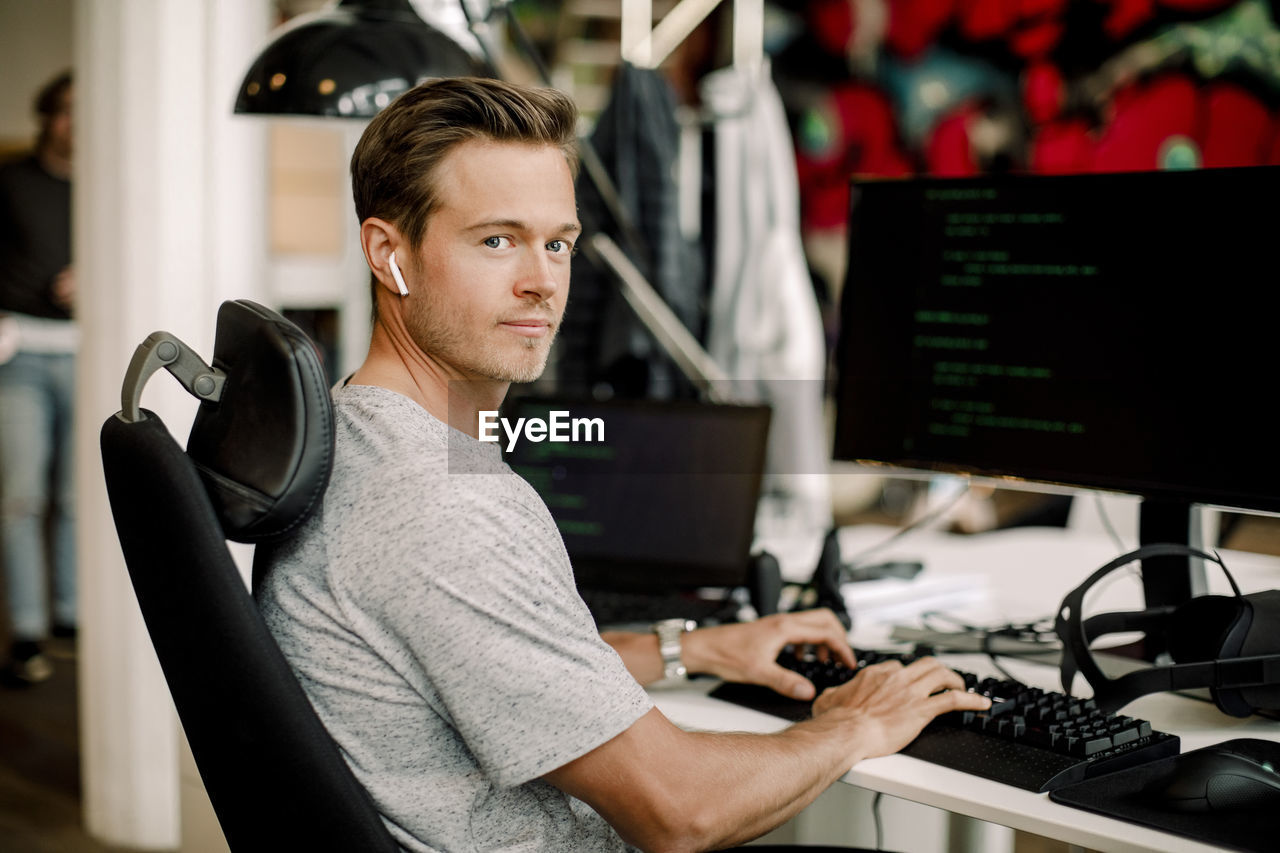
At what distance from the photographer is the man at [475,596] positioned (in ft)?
2.86

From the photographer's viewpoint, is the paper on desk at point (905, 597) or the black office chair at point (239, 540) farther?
the paper on desk at point (905, 597)

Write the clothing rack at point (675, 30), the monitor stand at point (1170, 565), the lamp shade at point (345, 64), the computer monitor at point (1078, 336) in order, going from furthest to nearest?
the clothing rack at point (675, 30), the lamp shade at point (345, 64), the monitor stand at point (1170, 565), the computer monitor at point (1078, 336)

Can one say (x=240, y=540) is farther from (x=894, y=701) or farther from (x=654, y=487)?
(x=654, y=487)

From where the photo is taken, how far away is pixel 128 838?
2463mm

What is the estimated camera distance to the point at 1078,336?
135 centimetres

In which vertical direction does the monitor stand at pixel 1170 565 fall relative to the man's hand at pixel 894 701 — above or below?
above

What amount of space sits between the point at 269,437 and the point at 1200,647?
3.17ft

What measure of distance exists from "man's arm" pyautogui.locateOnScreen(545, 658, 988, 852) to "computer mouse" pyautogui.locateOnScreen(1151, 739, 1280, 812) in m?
0.21

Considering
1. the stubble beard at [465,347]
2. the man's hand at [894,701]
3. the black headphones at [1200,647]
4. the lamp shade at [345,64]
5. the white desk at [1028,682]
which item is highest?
the lamp shade at [345,64]

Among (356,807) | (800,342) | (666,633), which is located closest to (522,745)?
(356,807)

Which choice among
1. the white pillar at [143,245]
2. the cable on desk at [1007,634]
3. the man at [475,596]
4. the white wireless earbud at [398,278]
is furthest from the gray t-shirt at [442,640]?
the white pillar at [143,245]

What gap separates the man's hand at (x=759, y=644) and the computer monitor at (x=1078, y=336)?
0.30 meters

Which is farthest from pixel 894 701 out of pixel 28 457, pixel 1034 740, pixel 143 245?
pixel 28 457

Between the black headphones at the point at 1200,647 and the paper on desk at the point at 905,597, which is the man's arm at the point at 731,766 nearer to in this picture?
the black headphones at the point at 1200,647
